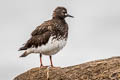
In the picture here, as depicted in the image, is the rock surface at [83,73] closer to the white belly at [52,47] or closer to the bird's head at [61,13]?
the white belly at [52,47]

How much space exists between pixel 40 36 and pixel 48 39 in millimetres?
820

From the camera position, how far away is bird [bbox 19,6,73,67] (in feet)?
56.2

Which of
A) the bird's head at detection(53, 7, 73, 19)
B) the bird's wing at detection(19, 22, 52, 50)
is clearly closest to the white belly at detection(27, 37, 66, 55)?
Result: the bird's wing at detection(19, 22, 52, 50)

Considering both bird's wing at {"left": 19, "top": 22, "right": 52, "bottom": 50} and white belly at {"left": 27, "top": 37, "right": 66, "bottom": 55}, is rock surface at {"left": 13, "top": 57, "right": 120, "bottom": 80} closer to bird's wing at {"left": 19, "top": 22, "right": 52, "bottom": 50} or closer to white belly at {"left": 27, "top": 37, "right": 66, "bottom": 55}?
white belly at {"left": 27, "top": 37, "right": 66, "bottom": 55}

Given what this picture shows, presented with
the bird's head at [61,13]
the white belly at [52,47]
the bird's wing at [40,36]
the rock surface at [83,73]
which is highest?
the bird's head at [61,13]

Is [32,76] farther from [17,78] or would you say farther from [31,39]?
[31,39]

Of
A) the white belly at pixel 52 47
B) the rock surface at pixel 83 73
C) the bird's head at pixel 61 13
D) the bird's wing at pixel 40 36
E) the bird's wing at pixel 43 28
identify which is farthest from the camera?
the bird's head at pixel 61 13

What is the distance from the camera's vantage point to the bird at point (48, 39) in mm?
17125

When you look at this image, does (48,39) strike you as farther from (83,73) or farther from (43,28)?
(83,73)

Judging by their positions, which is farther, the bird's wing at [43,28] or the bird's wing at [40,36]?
the bird's wing at [43,28]

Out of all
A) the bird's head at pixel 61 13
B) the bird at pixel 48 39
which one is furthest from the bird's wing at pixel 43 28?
the bird's head at pixel 61 13

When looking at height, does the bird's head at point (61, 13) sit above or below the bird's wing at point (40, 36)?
above

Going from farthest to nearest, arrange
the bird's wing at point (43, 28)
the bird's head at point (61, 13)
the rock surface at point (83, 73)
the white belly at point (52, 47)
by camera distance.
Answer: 1. the bird's head at point (61, 13)
2. the bird's wing at point (43, 28)
3. the white belly at point (52, 47)
4. the rock surface at point (83, 73)

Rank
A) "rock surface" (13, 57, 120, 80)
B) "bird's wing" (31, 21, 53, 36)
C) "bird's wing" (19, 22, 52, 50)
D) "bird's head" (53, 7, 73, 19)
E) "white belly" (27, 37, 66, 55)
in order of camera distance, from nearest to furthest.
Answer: "rock surface" (13, 57, 120, 80) → "white belly" (27, 37, 66, 55) → "bird's wing" (19, 22, 52, 50) → "bird's wing" (31, 21, 53, 36) → "bird's head" (53, 7, 73, 19)
